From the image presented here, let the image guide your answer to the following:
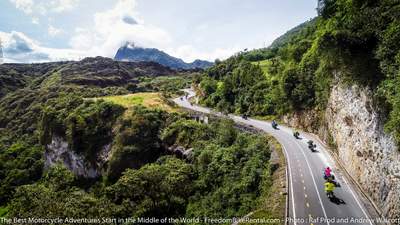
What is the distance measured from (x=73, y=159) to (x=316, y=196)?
55877 millimetres

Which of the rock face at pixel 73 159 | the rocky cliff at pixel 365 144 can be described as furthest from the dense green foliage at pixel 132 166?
the rocky cliff at pixel 365 144

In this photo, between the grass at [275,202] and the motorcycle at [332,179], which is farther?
the motorcycle at [332,179]

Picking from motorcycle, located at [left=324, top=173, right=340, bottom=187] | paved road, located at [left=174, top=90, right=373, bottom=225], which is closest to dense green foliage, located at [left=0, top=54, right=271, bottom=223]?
paved road, located at [left=174, top=90, right=373, bottom=225]

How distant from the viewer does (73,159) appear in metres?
62.7

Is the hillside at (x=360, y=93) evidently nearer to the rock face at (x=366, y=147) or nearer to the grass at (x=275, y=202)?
the rock face at (x=366, y=147)

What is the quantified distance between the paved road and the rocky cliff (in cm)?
152

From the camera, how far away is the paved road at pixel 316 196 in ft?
66.1

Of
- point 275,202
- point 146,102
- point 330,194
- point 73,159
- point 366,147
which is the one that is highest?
point 146,102

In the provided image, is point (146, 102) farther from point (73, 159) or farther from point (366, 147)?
point (366, 147)

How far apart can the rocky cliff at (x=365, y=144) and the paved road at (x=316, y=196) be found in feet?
4.99

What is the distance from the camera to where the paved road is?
20.2 metres

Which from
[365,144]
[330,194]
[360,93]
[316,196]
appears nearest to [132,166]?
[316,196]

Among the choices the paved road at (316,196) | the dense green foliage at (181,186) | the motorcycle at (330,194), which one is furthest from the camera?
the dense green foliage at (181,186)

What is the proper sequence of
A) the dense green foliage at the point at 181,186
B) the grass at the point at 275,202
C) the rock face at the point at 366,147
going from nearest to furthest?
the rock face at the point at 366,147 → the grass at the point at 275,202 → the dense green foliage at the point at 181,186
